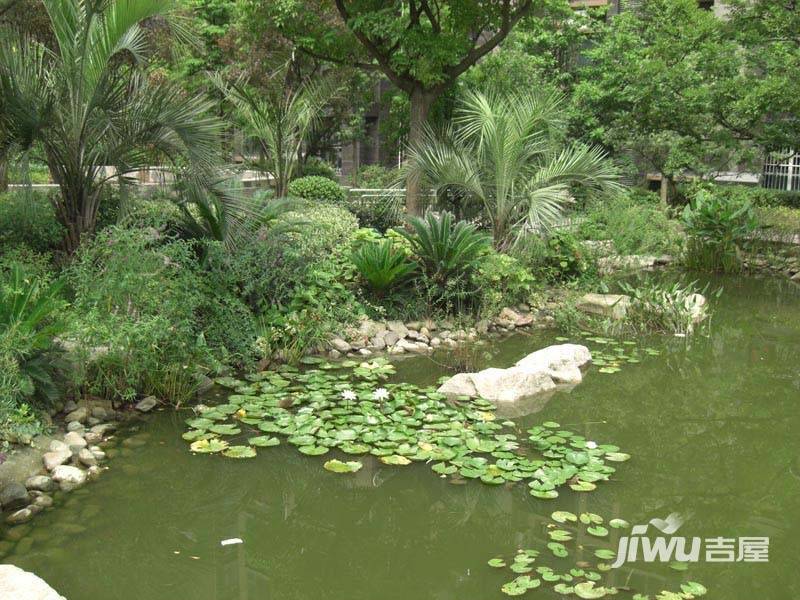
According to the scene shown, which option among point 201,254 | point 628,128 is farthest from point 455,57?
point 628,128

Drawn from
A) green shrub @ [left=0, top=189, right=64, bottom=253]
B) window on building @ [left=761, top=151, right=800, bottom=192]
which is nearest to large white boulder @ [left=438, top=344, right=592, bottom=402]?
green shrub @ [left=0, top=189, right=64, bottom=253]

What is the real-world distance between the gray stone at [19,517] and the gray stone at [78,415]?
4.08 feet

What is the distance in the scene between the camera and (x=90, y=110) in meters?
7.54

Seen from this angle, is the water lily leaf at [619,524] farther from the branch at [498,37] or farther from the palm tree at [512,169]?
the branch at [498,37]

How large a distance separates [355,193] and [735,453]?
12107mm

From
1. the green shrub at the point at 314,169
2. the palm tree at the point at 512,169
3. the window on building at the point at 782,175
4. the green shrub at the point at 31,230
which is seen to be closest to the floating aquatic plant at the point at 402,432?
the green shrub at the point at 31,230

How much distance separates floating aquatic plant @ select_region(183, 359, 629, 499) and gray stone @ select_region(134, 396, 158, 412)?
403 mm

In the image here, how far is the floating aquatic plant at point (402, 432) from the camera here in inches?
218

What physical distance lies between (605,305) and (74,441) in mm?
6259

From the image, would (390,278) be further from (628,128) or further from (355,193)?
(628,128)

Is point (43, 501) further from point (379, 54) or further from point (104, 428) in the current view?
point (379, 54)

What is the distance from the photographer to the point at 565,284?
10.7 metres

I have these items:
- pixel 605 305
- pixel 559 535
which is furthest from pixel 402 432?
pixel 605 305

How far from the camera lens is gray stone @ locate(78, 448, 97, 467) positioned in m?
5.55
